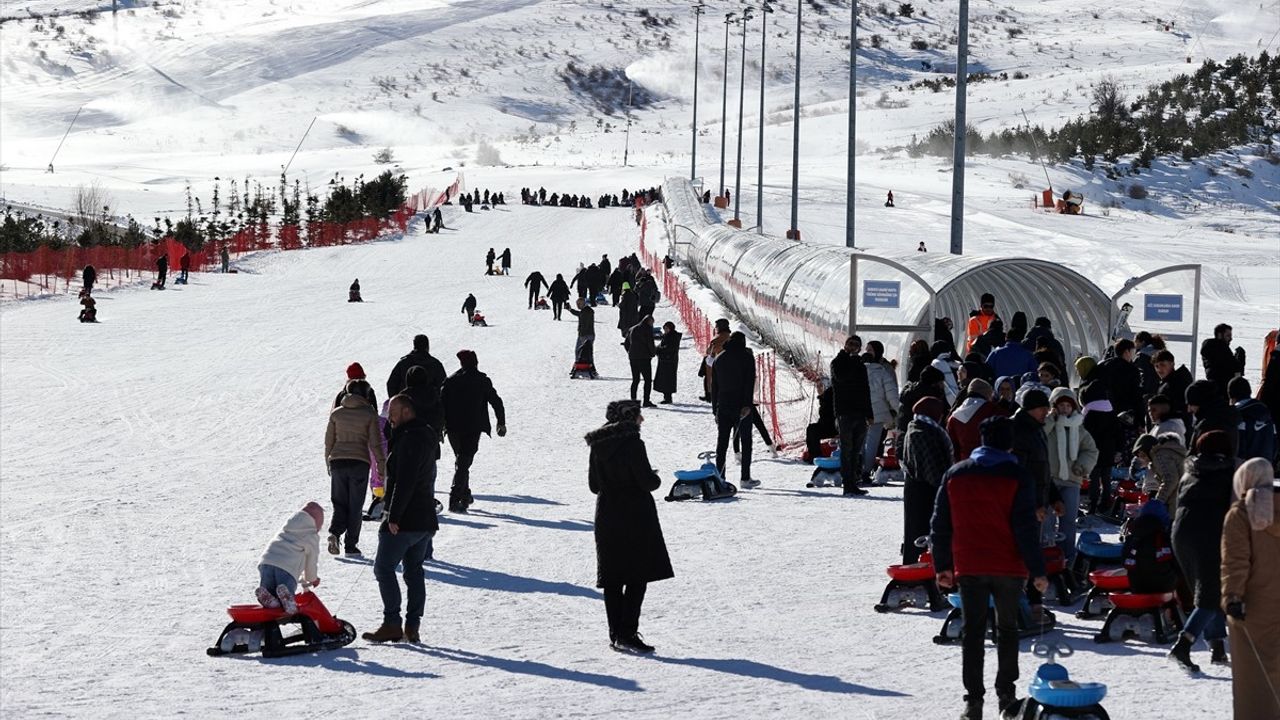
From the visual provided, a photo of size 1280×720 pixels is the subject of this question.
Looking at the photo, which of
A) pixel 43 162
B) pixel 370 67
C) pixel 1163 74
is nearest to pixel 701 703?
pixel 1163 74

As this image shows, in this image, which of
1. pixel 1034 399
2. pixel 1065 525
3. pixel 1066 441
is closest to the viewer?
pixel 1034 399

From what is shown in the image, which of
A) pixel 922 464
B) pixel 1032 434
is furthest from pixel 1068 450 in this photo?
pixel 1032 434

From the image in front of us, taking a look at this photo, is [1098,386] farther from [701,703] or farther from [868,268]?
[868,268]

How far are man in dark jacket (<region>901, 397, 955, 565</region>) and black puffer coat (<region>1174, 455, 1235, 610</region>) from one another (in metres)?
1.65

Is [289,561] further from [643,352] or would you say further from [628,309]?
[628,309]

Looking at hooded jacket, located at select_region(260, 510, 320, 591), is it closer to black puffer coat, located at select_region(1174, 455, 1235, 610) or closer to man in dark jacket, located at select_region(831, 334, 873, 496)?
black puffer coat, located at select_region(1174, 455, 1235, 610)

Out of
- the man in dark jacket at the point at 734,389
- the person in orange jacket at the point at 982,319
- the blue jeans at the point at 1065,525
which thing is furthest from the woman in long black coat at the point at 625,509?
the person in orange jacket at the point at 982,319

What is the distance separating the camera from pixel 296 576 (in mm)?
10555

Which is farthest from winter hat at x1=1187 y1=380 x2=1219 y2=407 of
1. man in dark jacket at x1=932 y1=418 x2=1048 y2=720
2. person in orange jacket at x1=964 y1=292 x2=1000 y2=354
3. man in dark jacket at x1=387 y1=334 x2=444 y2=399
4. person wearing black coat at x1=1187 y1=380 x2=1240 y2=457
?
person in orange jacket at x1=964 y1=292 x2=1000 y2=354

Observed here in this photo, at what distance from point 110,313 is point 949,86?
3906 inches

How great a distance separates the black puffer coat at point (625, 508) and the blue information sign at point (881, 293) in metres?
10.5

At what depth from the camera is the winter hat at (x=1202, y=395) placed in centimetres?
1107

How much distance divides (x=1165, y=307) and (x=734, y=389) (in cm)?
614

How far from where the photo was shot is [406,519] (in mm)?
10453
